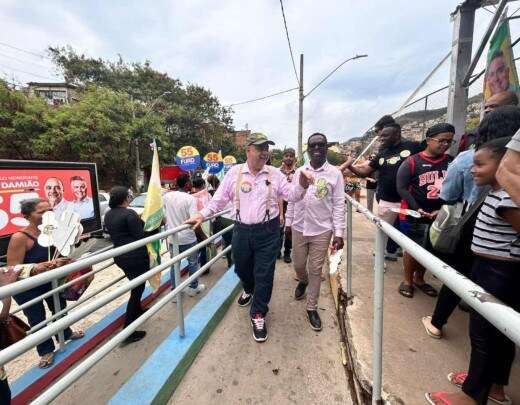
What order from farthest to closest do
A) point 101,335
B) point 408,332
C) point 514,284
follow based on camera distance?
point 101,335 < point 408,332 < point 514,284

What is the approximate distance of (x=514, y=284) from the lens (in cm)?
140

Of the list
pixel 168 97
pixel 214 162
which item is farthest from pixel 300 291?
pixel 168 97

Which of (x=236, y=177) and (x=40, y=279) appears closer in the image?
(x=40, y=279)

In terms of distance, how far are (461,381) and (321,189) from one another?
168 centimetres

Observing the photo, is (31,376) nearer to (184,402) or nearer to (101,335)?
(101,335)

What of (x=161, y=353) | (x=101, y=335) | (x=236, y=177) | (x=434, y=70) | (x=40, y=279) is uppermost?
(x=434, y=70)

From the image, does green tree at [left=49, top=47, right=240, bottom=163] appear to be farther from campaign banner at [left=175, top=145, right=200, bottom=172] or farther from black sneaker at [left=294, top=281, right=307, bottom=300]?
black sneaker at [left=294, top=281, right=307, bottom=300]

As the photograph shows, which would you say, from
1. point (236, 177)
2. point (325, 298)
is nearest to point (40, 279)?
point (236, 177)

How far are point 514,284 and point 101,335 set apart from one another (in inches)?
151

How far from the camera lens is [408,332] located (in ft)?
7.11

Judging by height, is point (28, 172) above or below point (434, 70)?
below

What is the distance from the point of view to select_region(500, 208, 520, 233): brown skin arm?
1.17 metres

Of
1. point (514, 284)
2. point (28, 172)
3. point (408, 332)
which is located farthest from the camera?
point (28, 172)

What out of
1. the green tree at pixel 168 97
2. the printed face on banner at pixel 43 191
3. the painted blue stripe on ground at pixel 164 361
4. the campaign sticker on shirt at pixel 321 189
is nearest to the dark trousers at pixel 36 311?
the painted blue stripe on ground at pixel 164 361
